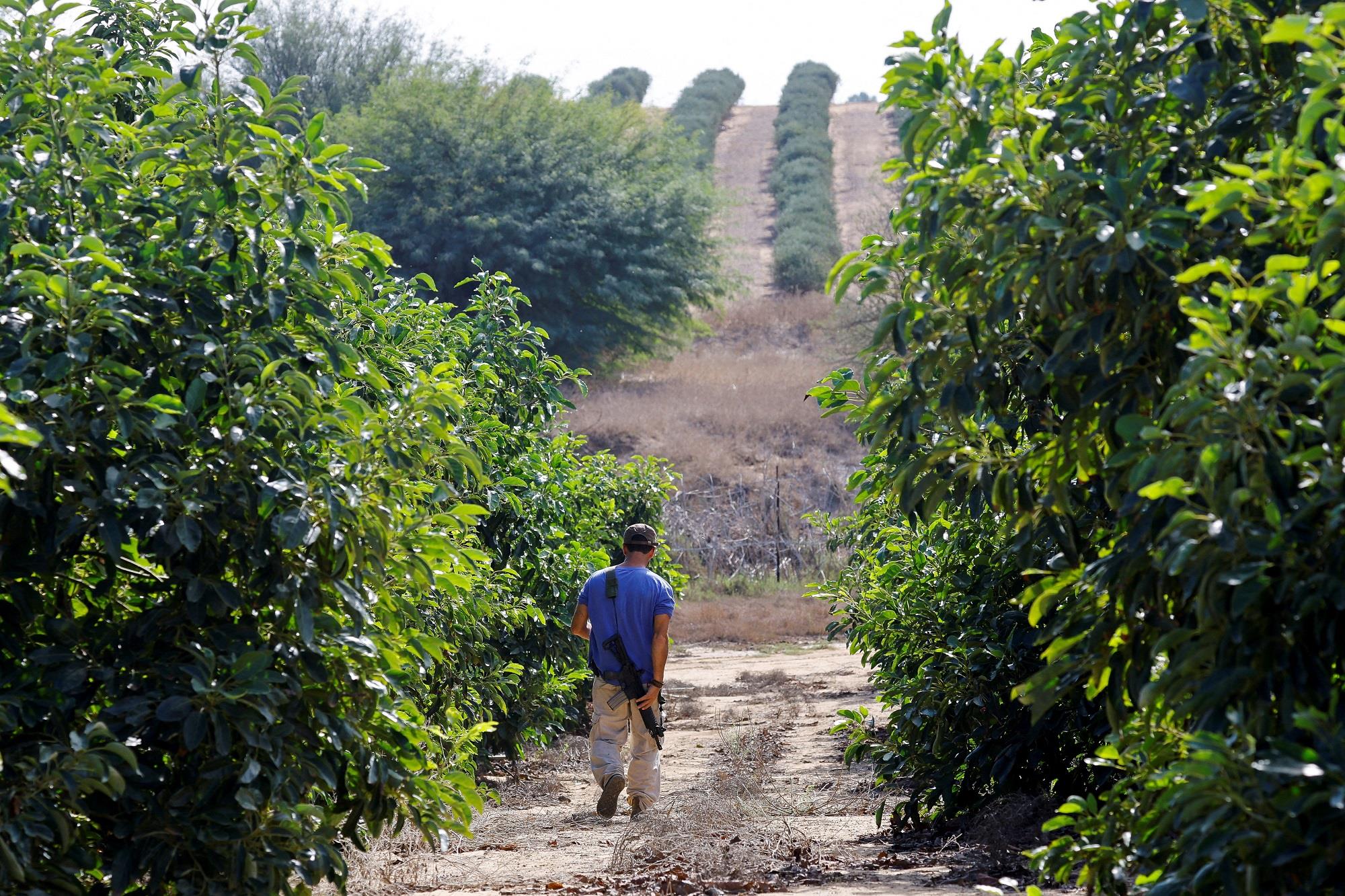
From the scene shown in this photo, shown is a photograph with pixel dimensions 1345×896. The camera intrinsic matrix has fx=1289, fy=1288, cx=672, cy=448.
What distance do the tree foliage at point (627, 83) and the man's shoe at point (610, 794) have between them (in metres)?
63.0

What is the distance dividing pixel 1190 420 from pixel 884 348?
1964 millimetres

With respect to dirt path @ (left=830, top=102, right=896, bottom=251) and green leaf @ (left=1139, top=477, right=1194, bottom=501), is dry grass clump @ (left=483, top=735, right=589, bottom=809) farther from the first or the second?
dirt path @ (left=830, top=102, right=896, bottom=251)

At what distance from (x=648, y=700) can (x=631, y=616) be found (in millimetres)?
437

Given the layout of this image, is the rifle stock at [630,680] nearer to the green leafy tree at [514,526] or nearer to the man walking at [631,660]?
the man walking at [631,660]

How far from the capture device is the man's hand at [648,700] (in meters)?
6.62

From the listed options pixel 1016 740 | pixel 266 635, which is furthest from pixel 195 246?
pixel 1016 740

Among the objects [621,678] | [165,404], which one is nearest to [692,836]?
→ [621,678]

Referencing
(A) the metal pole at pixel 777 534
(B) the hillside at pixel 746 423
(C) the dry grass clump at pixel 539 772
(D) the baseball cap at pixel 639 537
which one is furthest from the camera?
(B) the hillside at pixel 746 423

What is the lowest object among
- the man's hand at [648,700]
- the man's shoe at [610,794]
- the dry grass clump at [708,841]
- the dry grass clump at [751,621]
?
the dry grass clump at [751,621]

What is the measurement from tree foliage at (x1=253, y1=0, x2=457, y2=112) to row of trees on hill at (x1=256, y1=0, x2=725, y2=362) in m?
4.35

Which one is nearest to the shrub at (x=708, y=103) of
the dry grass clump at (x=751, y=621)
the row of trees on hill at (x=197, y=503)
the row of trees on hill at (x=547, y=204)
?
the row of trees on hill at (x=547, y=204)

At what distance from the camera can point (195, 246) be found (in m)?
3.33

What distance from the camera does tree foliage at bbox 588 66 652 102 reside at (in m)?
69.5

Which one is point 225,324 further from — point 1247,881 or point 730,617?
point 730,617
